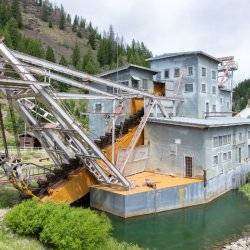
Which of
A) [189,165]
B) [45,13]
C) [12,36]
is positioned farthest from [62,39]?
[189,165]

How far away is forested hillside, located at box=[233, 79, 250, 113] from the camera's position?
9831 centimetres

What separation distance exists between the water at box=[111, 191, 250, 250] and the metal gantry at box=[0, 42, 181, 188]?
308 centimetres

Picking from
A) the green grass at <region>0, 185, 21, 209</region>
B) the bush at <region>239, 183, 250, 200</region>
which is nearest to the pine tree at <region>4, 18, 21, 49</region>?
the green grass at <region>0, 185, 21, 209</region>

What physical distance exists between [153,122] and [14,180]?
12.8 metres

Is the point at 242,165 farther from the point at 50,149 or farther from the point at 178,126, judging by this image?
the point at 50,149

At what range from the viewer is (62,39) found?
512 ft

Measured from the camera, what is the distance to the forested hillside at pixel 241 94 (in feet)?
323

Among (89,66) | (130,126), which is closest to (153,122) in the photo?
(130,126)

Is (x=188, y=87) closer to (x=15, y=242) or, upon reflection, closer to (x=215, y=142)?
(x=215, y=142)

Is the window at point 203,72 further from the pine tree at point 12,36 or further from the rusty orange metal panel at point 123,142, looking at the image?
the pine tree at point 12,36

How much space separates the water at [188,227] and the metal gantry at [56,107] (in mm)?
3083

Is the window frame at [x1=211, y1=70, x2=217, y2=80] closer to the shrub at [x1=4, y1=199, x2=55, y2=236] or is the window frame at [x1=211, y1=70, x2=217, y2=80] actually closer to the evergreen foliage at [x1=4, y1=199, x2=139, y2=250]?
the evergreen foliage at [x1=4, y1=199, x2=139, y2=250]

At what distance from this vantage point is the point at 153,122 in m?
32.6

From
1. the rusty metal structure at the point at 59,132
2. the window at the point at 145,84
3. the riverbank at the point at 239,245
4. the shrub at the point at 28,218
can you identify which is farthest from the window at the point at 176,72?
the shrub at the point at 28,218
